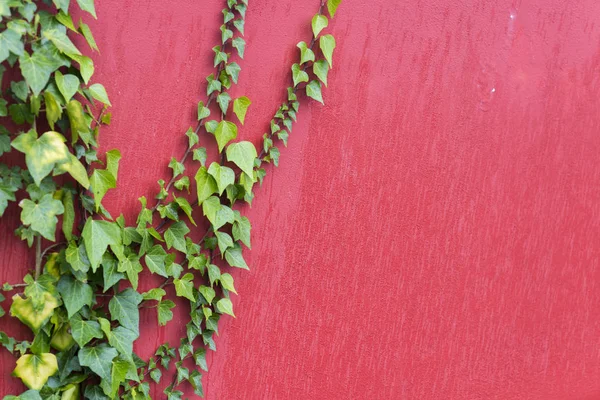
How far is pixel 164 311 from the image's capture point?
6.17 ft

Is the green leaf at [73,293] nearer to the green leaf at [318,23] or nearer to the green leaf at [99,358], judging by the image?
the green leaf at [99,358]

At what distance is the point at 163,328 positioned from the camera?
193 cm

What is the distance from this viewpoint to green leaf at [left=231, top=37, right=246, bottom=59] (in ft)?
6.33

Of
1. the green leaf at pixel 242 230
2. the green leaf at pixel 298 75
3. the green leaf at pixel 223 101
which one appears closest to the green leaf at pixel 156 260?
the green leaf at pixel 242 230

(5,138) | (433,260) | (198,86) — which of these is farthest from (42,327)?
(433,260)

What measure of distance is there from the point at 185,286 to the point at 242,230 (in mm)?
250

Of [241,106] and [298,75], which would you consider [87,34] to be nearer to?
[241,106]

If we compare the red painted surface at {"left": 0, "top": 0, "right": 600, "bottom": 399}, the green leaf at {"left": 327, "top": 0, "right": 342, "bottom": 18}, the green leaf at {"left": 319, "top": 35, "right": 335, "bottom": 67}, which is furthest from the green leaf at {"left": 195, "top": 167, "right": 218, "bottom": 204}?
the green leaf at {"left": 327, "top": 0, "right": 342, "bottom": 18}

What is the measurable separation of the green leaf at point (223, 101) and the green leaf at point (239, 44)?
0.44ft

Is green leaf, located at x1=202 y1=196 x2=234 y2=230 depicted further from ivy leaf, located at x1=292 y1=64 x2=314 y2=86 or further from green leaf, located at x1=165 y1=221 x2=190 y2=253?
ivy leaf, located at x1=292 y1=64 x2=314 y2=86

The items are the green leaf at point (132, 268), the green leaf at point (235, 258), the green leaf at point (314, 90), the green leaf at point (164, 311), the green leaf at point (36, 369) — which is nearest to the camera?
the green leaf at point (36, 369)

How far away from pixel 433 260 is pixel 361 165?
19.8 inches

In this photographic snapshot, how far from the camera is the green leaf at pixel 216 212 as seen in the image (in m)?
1.90

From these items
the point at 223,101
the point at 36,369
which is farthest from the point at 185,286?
the point at 223,101
